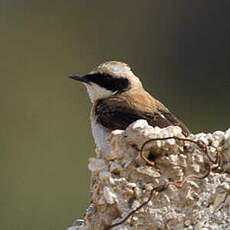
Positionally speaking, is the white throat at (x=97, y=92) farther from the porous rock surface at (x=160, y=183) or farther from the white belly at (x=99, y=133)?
the porous rock surface at (x=160, y=183)

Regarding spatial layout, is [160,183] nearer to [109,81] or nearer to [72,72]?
[109,81]

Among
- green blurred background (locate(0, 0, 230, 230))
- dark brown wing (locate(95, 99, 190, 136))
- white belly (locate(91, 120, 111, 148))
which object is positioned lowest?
white belly (locate(91, 120, 111, 148))

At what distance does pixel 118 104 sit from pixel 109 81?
0.38m

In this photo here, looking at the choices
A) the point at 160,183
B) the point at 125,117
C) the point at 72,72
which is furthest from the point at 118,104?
the point at 72,72

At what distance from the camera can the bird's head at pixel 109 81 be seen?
→ 269 inches

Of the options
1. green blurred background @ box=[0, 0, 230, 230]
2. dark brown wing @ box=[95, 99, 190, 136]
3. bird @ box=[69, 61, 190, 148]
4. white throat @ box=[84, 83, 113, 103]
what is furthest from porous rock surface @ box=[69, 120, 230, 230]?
green blurred background @ box=[0, 0, 230, 230]

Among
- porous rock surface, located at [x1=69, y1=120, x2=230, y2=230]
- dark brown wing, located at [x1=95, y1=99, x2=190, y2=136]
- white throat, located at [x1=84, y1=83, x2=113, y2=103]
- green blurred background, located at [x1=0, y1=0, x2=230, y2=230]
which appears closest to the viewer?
porous rock surface, located at [x1=69, y1=120, x2=230, y2=230]

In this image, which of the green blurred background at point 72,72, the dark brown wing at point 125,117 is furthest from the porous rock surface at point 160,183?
the green blurred background at point 72,72

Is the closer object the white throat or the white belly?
the white belly

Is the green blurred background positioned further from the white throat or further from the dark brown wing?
the dark brown wing

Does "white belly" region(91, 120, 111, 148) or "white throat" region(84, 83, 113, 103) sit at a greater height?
"white throat" region(84, 83, 113, 103)

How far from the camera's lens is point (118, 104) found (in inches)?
256

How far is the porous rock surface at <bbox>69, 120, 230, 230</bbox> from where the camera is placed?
4117 mm

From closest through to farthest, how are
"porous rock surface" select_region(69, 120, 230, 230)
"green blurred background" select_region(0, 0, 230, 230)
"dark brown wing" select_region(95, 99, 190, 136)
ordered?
"porous rock surface" select_region(69, 120, 230, 230) → "dark brown wing" select_region(95, 99, 190, 136) → "green blurred background" select_region(0, 0, 230, 230)
